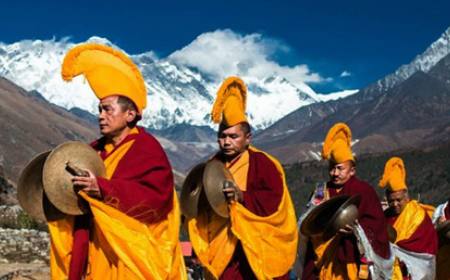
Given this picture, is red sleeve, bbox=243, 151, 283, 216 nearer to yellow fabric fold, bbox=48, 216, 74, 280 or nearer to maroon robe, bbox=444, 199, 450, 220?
yellow fabric fold, bbox=48, 216, 74, 280

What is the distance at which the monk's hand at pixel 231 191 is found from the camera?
5848 millimetres

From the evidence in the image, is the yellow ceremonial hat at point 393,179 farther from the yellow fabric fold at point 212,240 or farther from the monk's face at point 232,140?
the yellow fabric fold at point 212,240

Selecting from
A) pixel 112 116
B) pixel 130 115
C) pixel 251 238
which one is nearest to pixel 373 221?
pixel 251 238

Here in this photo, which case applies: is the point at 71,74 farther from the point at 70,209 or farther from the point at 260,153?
the point at 260,153

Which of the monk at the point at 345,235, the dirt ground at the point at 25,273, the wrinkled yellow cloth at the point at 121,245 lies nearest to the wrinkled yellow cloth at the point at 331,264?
the monk at the point at 345,235

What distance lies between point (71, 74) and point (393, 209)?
4851 mm

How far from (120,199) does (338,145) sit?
3.42m

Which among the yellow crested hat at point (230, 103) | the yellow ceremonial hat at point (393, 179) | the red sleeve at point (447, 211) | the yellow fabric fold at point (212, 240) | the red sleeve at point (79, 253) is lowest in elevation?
the red sleeve at point (79, 253)

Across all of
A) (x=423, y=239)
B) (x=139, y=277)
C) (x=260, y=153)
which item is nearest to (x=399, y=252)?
(x=423, y=239)

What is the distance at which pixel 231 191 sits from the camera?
5.85 meters

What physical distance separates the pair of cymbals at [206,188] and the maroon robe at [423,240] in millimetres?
2722

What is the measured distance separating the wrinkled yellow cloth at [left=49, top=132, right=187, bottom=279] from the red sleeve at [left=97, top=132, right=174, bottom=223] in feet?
0.18

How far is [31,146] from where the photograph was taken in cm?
16788

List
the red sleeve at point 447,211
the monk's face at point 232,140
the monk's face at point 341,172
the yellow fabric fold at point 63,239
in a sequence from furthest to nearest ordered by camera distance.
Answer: the red sleeve at point 447,211, the monk's face at point 341,172, the monk's face at point 232,140, the yellow fabric fold at point 63,239
